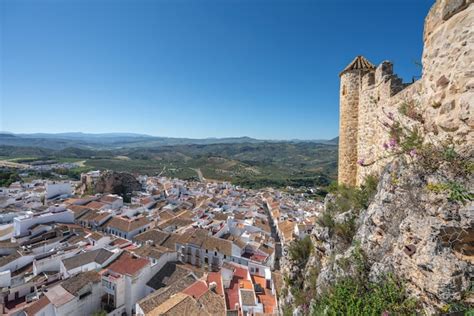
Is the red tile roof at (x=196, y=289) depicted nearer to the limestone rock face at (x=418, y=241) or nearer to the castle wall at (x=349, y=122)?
the castle wall at (x=349, y=122)

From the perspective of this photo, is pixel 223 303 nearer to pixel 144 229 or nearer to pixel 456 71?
pixel 456 71

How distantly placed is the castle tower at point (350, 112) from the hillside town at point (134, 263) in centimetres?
659

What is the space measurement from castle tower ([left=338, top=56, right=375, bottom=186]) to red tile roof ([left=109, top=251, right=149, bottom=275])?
13.4 meters

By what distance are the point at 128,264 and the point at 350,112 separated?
15.6 m

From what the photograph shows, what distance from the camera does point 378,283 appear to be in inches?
162

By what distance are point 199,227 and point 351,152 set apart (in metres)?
19.6

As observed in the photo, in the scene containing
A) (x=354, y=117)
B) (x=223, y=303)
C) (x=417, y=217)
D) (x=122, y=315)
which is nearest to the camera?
(x=417, y=217)

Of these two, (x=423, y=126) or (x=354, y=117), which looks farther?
(x=354, y=117)

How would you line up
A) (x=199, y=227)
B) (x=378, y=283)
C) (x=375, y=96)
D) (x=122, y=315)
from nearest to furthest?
(x=378, y=283) → (x=375, y=96) → (x=122, y=315) → (x=199, y=227)

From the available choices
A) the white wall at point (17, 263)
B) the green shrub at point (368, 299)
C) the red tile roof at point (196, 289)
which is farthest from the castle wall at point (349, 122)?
the white wall at point (17, 263)

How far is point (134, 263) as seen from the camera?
16.0m

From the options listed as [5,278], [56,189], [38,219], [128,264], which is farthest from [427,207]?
[56,189]

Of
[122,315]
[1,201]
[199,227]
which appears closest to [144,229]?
[199,227]

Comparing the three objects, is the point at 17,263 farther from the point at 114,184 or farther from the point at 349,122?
the point at 114,184
